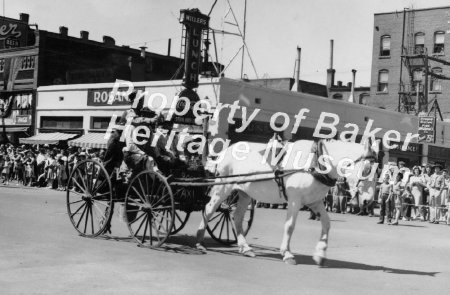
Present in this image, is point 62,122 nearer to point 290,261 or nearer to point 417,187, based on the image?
point 417,187

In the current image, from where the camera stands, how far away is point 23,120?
1563 inches

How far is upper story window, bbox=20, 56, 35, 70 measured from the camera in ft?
134

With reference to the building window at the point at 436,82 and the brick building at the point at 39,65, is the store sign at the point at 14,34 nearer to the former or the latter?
the brick building at the point at 39,65

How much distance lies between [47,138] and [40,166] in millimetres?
8301

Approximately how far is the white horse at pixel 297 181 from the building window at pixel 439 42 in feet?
144

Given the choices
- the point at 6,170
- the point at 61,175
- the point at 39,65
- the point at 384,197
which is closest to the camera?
the point at 384,197

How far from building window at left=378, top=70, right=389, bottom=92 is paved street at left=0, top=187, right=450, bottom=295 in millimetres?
40922

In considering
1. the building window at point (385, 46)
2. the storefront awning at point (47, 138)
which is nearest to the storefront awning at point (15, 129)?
the storefront awning at point (47, 138)

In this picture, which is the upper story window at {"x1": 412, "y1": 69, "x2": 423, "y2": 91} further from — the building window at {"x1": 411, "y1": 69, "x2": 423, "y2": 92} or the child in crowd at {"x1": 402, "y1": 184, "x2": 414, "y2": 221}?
the child in crowd at {"x1": 402, "y1": 184, "x2": 414, "y2": 221}

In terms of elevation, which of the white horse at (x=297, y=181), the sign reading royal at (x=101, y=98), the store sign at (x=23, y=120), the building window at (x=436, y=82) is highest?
the building window at (x=436, y=82)

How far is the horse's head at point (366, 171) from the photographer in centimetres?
840

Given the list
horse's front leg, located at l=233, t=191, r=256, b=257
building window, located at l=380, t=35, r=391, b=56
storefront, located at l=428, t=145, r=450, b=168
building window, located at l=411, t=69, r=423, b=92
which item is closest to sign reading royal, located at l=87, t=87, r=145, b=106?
storefront, located at l=428, t=145, r=450, b=168

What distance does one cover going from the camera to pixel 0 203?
663 inches

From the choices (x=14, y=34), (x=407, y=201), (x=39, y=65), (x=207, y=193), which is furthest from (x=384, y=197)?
(x=14, y=34)
